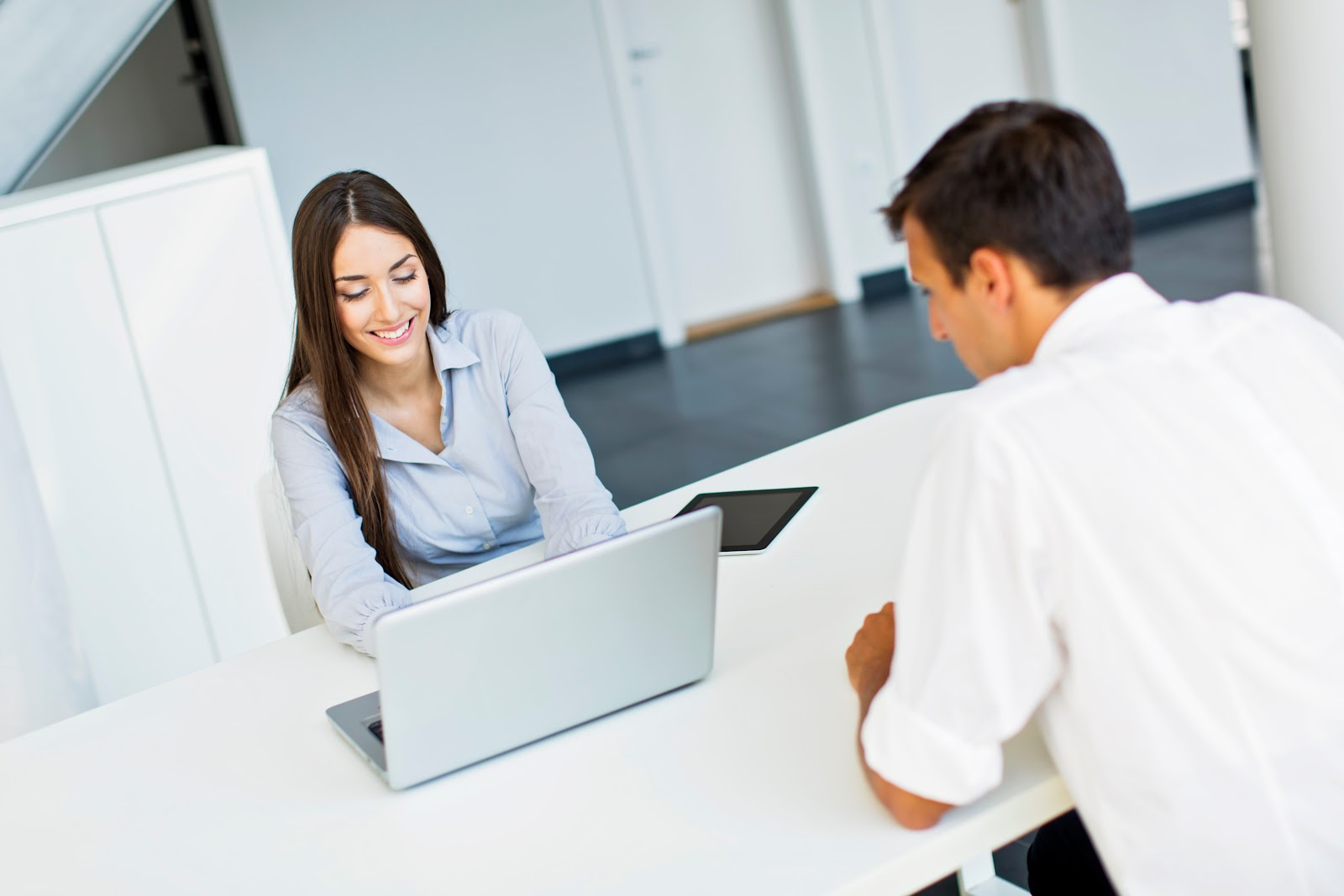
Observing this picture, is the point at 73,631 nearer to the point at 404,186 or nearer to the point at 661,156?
the point at 404,186

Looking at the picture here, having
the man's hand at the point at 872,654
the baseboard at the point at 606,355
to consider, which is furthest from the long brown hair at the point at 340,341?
the baseboard at the point at 606,355

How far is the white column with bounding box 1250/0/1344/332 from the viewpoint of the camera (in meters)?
2.77

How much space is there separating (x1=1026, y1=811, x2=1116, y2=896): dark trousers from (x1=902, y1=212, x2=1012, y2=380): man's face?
0.56 metres

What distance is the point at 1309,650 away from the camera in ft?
3.20

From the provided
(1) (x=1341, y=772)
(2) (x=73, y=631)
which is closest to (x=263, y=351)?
(2) (x=73, y=631)

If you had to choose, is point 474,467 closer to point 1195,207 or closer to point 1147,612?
point 1147,612

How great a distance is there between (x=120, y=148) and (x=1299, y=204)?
513cm

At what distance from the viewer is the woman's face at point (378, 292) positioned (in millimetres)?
1917

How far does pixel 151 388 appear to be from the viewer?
299 centimetres

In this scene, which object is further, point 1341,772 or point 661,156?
point 661,156

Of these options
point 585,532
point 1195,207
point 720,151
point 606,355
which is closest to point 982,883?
point 585,532

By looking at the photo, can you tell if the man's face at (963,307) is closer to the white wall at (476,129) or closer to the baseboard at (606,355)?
the white wall at (476,129)

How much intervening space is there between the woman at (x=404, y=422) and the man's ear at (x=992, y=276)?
0.85 m

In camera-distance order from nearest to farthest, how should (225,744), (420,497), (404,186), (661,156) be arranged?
(225,744) < (420,497) < (404,186) < (661,156)
